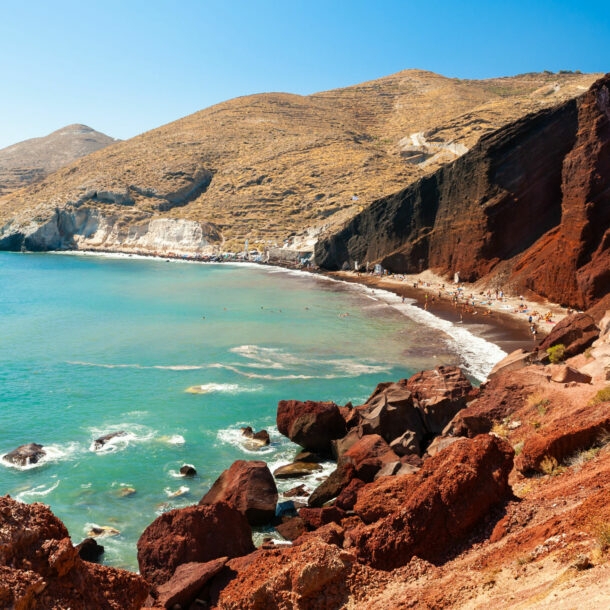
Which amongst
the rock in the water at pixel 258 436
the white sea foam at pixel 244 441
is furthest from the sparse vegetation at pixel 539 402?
the rock in the water at pixel 258 436

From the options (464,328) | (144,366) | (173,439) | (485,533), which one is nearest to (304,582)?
(485,533)

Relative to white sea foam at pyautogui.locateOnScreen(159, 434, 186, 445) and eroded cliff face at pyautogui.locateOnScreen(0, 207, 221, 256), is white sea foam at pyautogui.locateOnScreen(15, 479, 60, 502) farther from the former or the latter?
eroded cliff face at pyautogui.locateOnScreen(0, 207, 221, 256)

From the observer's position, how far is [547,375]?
18156 mm

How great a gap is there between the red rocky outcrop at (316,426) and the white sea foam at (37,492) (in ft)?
28.0

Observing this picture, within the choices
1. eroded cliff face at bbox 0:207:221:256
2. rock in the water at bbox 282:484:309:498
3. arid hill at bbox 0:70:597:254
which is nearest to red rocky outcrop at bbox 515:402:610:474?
rock in the water at bbox 282:484:309:498

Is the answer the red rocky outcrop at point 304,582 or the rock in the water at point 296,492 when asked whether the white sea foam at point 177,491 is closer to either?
the rock in the water at point 296,492

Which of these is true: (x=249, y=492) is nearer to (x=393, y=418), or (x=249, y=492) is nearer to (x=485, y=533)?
(x=393, y=418)

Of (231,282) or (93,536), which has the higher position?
(231,282)

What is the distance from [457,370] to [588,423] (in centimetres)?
1210

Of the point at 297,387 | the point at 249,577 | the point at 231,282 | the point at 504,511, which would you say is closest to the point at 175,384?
the point at 297,387

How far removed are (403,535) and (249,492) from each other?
7.41 m

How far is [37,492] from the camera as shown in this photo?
18266mm

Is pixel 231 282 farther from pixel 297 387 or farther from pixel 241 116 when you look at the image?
Answer: pixel 241 116

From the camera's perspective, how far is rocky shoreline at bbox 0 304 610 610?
22.9 ft
